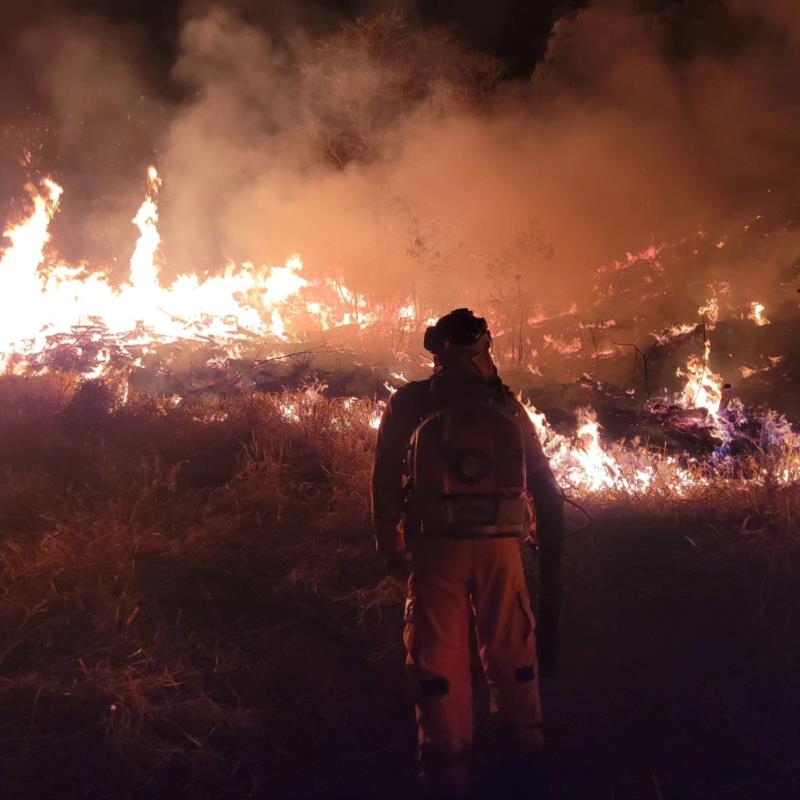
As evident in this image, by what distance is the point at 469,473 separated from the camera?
91.9 inches

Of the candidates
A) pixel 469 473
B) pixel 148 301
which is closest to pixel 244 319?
pixel 148 301

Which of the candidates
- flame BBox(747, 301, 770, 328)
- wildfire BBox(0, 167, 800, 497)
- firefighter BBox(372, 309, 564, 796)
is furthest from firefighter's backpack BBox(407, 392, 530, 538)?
Result: flame BBox(747, 301, 770, 328)

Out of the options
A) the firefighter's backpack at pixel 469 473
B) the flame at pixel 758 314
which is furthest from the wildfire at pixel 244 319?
the firefighter's backpack at pixel 469 473

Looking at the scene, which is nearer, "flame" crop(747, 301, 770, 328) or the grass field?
the grass field

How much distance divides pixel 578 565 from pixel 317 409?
2.64m

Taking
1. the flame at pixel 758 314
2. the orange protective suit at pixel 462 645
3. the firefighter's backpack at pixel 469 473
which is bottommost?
the orange protective suit at pixel 462 645

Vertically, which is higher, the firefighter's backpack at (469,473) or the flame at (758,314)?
the flame at (758,314)

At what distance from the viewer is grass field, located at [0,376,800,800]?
8.38 ft

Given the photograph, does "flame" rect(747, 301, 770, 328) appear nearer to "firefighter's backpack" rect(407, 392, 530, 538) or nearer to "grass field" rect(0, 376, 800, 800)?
"grass field" rect(0, 376, 800, 800)

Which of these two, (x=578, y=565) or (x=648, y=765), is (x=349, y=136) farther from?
(x=648, y=765)

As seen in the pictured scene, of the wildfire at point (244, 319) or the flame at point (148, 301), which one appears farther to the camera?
the flame at point (148, 301)

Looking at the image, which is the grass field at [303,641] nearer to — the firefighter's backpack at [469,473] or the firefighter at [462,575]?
the firefighter at [462,575]

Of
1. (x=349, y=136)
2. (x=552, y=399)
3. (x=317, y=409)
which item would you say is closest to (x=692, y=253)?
(x=552, y=399)

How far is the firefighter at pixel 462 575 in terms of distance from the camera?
7.38 feet
